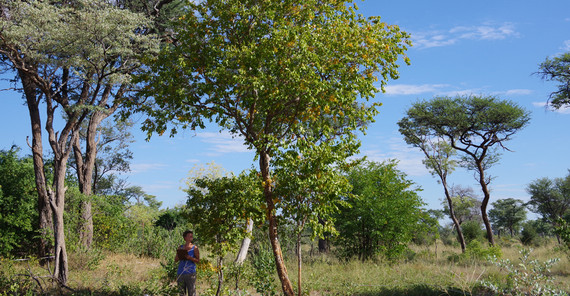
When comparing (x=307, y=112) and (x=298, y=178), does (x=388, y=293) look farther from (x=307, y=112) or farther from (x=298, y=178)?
(x=307, y=112)

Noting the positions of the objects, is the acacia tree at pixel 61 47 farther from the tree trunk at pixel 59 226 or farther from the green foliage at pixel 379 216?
the green foliage at pixel 379 216

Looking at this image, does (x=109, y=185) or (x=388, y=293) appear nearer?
(x=388, y=293)

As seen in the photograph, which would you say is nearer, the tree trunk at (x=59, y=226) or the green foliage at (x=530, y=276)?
the green foliage at (x=530, y=276)

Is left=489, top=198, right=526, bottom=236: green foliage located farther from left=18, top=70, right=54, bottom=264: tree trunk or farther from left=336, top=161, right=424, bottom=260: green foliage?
left=18, top=70, right=54, bottom=264: tree trunk

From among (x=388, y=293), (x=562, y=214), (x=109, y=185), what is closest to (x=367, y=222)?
(x=388, y=293)

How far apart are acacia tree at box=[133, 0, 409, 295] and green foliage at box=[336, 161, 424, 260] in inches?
282

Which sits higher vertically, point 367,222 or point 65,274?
point 367,222

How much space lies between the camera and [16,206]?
14.8 m

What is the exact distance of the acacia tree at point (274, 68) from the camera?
8297 mm

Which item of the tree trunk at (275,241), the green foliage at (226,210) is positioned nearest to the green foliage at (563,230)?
the tree trunk at (275,241)

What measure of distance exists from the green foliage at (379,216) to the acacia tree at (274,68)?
7.16m

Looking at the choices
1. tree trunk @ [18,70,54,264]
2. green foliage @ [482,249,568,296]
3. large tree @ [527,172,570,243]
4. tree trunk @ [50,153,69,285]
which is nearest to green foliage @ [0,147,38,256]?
tree trunk @ [18,70,54,264]

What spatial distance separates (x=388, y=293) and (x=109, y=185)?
30.0 metres

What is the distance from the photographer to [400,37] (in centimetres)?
905
